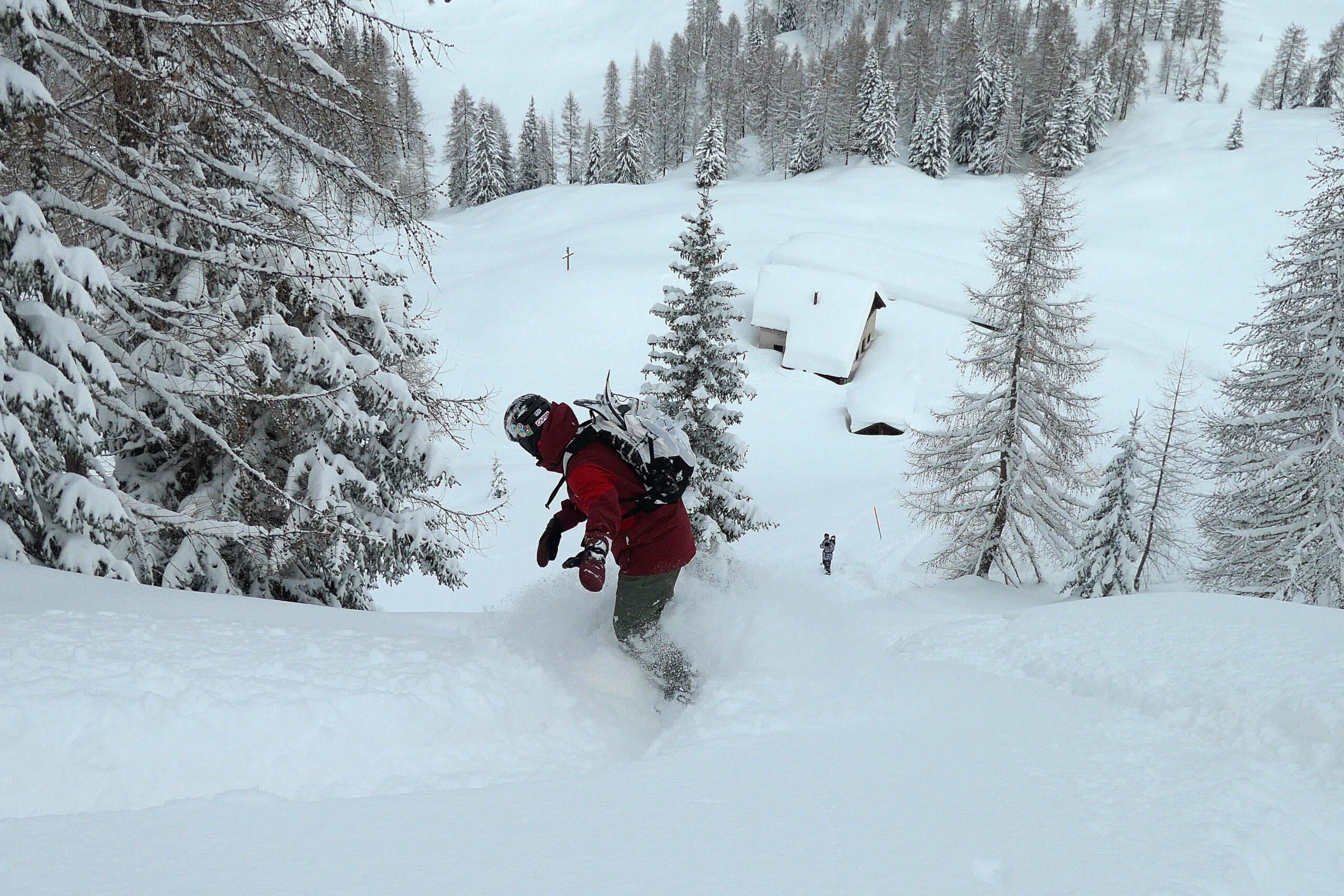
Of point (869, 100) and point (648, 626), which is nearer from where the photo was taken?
point (648, 626)

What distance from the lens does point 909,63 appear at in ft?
255

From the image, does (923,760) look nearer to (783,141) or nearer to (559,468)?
(559,468)

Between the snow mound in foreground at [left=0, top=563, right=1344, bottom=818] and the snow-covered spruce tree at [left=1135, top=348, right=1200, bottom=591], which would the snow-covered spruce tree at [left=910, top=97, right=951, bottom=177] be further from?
the snow mound in foreground at [left=0, top=563, right=1344, bottom=818]

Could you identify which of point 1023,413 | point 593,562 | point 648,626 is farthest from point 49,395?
point 1023,413

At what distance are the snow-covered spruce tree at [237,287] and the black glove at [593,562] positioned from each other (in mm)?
2920

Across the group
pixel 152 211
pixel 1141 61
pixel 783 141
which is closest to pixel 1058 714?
pixel 152 211

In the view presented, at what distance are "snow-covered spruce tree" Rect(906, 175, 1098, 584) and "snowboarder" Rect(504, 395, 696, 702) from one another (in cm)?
1603

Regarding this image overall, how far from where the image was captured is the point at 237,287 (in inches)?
280

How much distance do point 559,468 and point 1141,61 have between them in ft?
340

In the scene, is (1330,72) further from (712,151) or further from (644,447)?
(644,447)

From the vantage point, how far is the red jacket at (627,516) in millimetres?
4695

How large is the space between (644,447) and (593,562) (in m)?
0.88

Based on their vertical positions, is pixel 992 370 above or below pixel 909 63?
below

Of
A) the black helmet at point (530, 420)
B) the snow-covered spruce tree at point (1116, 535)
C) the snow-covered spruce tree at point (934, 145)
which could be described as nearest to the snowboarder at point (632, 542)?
the black helmet at point (530, 420)
